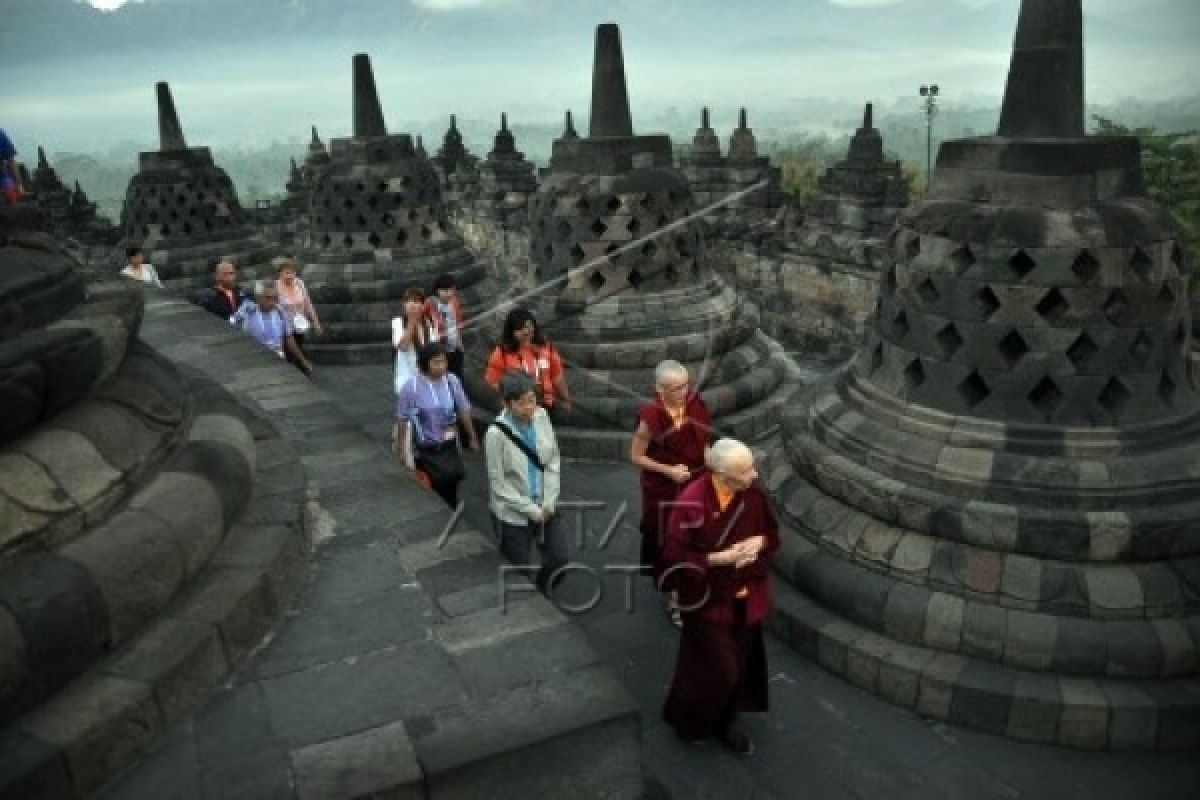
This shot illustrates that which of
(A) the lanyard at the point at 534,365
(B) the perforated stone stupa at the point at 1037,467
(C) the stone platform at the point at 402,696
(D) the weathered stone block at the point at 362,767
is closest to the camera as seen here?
(D) the weathered stone block at the point at 362,767

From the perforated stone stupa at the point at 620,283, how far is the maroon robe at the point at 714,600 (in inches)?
150

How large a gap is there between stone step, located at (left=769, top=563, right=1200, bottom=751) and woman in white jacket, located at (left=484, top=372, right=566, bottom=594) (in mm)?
1744

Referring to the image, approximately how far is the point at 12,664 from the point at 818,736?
11.1ft

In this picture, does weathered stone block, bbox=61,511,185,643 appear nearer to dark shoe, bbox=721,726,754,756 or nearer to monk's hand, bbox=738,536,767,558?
monk's hand, bbox=738,536,767,558

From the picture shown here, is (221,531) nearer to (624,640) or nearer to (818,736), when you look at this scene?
(624,640)

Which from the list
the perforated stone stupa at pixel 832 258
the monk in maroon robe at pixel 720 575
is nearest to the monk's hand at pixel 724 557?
the monk in maroon robe at pixel 720 575

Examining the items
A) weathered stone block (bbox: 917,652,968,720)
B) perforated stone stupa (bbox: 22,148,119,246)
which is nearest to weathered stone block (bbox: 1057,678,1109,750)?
weathered stone block (bbox: 917,652,968,720)

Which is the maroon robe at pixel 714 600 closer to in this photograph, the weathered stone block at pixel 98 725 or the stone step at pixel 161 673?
the stone step at pixel 161 673

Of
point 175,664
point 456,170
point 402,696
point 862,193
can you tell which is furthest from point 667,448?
point 456,170

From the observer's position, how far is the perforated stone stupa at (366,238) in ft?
37.8

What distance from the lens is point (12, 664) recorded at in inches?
111

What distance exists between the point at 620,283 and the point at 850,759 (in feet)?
16.4

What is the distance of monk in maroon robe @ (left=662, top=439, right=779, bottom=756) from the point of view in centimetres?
368

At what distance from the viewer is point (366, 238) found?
11719mm
